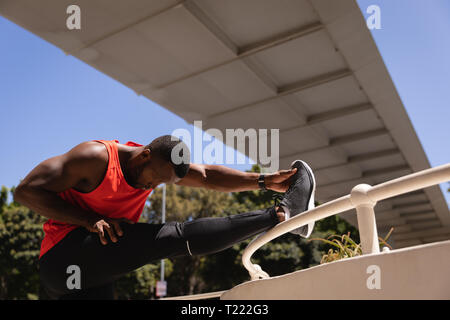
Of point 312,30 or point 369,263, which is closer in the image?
point 369,263

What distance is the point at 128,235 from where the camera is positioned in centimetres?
270

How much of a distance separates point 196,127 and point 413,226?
1299 cm

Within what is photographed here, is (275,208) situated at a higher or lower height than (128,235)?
higher

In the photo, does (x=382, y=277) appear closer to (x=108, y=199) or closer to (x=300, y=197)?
(x=300, y=197)

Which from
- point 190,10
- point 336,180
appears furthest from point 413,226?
point 190,10

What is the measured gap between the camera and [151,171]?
9.29 ft

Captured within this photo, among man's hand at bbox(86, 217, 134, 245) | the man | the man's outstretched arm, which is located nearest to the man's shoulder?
the man

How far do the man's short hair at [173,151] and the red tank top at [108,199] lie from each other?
264 millimetres

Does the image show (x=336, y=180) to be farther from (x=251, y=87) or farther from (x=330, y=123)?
(x=251, y=87)

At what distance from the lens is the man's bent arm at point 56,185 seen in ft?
8.54

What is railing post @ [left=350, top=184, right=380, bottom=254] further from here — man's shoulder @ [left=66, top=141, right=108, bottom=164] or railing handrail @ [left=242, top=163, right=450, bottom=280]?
man's shoulder @ [left=66, top=141, right=108, bottom=164]
